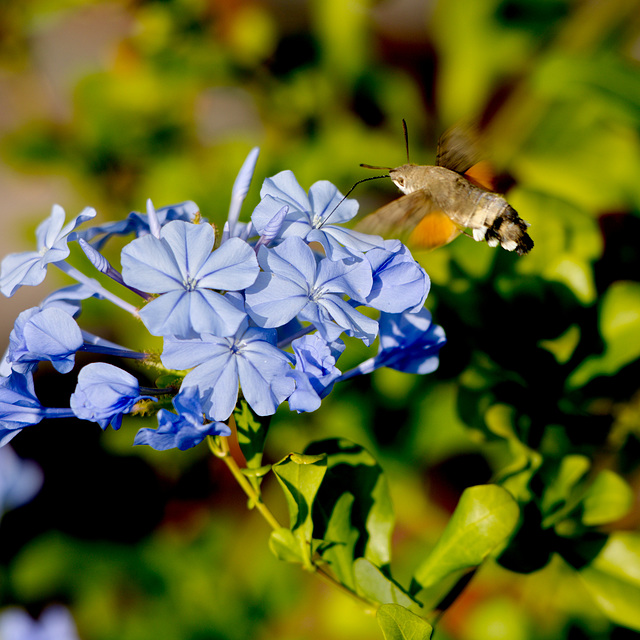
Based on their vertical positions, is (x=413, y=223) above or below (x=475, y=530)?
above

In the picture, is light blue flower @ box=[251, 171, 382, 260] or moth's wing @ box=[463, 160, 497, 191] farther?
moth's wing @ box=[463, 160, 497, 191]

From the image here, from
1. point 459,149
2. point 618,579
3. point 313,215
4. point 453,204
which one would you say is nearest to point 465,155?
point 459,149

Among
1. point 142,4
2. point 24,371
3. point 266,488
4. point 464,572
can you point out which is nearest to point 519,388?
point 464,572

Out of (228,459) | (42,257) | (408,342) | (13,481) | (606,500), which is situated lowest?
(13,481)

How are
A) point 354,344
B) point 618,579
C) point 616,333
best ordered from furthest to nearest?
point 354,344 → point 616,333 → point 618,579

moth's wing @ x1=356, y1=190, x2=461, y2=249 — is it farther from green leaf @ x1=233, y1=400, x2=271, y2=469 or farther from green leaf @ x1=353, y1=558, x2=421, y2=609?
green leaf @ x1=353, y1=558, x2=421, y2=609

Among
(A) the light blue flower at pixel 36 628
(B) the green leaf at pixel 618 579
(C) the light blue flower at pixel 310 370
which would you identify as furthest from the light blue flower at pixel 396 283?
(A) the light blue flower at pixel 36 628

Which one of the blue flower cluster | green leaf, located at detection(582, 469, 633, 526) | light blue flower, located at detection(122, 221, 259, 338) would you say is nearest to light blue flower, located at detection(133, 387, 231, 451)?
the blue flower cluster

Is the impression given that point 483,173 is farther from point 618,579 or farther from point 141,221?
point 618,579
